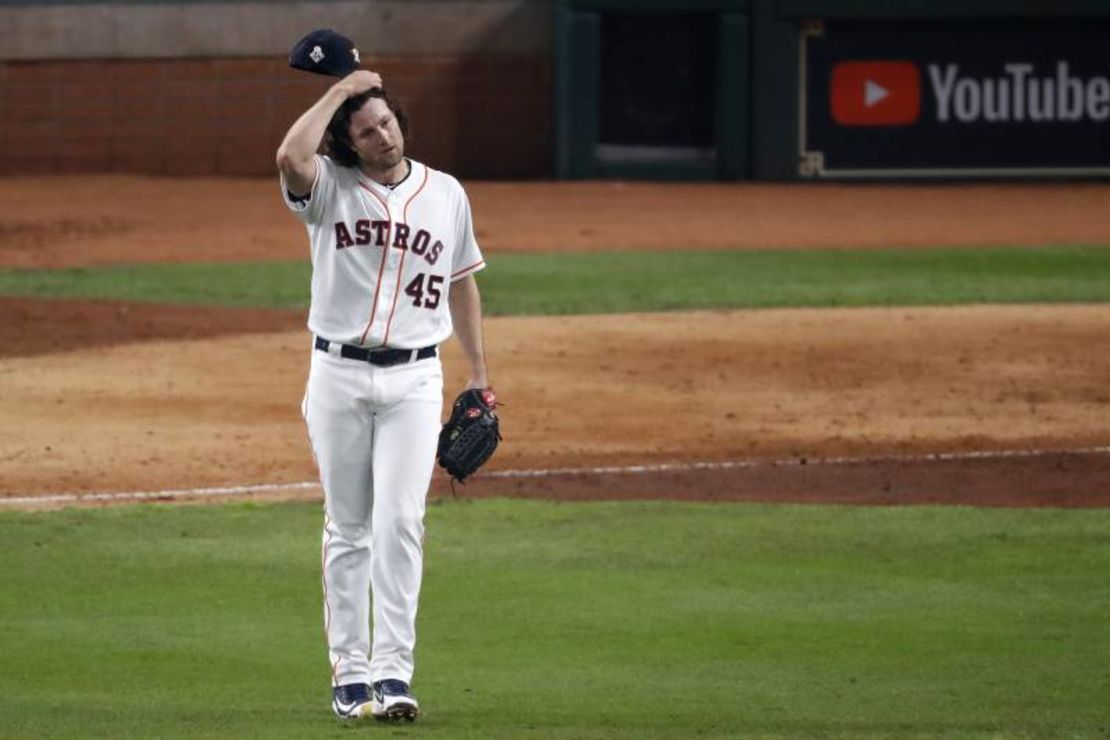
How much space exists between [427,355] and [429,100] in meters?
22.5

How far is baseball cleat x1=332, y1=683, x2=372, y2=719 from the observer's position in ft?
20.0

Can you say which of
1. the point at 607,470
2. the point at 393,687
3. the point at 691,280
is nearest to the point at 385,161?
the point at 393,687

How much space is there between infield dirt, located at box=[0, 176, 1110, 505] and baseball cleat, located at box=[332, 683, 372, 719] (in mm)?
4754

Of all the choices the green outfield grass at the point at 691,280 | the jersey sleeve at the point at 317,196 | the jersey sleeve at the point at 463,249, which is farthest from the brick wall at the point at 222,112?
the jersey sleeve at the point at 317,196

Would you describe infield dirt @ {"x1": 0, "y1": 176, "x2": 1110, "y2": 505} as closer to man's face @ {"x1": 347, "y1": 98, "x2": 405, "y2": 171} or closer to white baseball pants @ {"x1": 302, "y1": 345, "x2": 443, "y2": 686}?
white baseball pants @ {"x1": 302, "y1": 345, "x2": 443, "y2": 686}

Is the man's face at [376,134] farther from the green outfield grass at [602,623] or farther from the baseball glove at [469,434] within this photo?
the green outfield grass at [602,623]

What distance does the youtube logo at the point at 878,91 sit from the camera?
2666cm

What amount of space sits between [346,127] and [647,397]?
809cm

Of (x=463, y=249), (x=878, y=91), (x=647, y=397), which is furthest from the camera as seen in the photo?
(x=878, y=91)

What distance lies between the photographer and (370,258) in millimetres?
6090

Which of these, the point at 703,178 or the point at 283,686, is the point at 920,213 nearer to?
the point at 703,178

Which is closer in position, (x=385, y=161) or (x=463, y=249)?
(x=385, y=161)

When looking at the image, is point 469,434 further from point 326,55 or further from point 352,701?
point 326,55

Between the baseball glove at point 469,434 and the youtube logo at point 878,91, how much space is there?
→ 68.2 feet
